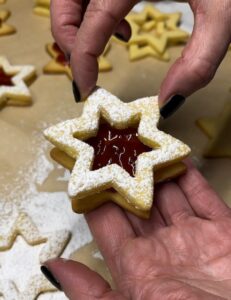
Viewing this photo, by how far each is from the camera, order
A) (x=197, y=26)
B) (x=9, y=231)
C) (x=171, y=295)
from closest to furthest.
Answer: (x=171, y=295) → (x=197, y=26) → (x=9, y=231)

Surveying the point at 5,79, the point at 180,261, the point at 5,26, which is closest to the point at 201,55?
the point at 180,261

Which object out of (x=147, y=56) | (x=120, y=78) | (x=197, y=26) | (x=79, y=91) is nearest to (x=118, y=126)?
(x=79, y=91)

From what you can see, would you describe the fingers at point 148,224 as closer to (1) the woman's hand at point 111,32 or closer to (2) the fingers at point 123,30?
(1) the woman's hand at point 111,32

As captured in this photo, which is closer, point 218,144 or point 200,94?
point 218,144

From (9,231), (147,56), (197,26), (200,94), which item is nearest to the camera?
(197,26)

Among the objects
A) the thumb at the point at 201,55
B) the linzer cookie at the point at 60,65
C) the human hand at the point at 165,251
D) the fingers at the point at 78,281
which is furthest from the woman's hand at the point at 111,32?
the fingers at the point at 78,281

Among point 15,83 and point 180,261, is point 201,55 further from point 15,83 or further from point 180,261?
point 15,83

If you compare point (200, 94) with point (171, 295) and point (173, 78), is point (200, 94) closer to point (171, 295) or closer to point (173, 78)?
point (173, 78)

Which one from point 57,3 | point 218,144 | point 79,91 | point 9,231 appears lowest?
point 9,231
